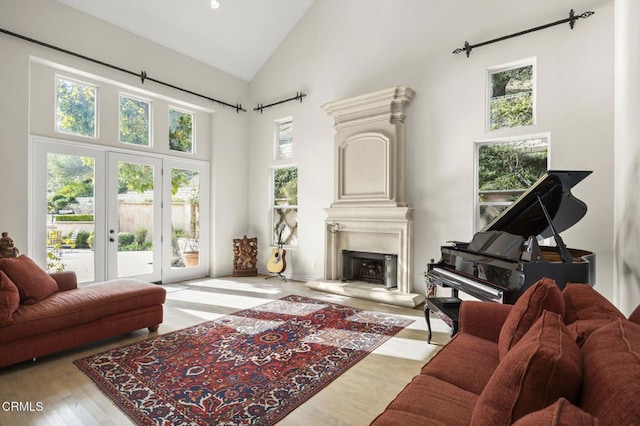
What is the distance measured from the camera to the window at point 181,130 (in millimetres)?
6078

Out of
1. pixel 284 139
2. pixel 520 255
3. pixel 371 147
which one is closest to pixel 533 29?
pixel 371 147

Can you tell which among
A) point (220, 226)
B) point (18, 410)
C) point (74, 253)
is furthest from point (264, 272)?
point (18, 410)

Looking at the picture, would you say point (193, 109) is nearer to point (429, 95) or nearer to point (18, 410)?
point (429, 95)

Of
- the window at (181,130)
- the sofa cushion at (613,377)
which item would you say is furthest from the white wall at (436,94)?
the sofa cushion at (613,377)

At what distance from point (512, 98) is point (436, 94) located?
38.3 inches

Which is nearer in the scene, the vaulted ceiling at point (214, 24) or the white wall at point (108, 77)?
the white wall at point (108, 77)

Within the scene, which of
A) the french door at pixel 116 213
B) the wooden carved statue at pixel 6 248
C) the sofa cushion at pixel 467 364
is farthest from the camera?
the french door at pixel 116 213

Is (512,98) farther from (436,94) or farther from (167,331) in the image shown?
(167,331)

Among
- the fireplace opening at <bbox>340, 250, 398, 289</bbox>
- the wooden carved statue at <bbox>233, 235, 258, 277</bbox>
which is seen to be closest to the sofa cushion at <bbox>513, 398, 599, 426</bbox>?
the fireplace opening at <bbox>340, 250, 398, 289</bbox>

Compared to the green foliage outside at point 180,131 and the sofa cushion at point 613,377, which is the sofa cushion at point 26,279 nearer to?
the green foliage outside at point 180,131

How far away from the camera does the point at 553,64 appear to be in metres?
3.92

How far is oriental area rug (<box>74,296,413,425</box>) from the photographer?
2.18 metres

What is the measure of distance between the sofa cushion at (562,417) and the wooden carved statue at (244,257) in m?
6.26

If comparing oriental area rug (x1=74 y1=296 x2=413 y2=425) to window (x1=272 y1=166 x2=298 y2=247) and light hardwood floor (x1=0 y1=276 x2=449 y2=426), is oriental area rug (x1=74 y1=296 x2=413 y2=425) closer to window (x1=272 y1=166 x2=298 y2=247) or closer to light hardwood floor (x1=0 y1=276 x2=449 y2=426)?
light hardwood floor (x1=0 y1=276 x2=449 y2=426)
